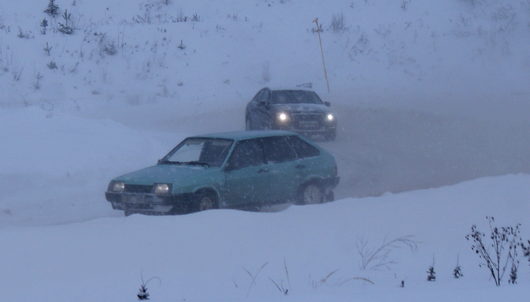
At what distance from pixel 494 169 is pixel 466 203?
23.7ft

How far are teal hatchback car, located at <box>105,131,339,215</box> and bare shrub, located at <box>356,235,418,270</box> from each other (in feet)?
Answer: 9.57

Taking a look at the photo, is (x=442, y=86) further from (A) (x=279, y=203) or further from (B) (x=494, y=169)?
(A) (x=279, y=203)

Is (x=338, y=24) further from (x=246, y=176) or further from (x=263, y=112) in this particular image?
(x=246, y=176)

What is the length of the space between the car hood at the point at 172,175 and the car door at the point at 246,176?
29 centimetres

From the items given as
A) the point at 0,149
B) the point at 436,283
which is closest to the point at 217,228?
the point at 436,283

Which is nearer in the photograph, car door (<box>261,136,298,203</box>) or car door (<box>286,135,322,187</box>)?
car door (<box>261,136,298,203</box>)

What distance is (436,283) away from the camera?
22.7ft

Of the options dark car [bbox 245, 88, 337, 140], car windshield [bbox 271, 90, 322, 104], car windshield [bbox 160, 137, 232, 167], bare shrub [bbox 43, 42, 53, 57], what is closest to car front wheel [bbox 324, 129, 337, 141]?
dark car [bbox 245, 88, 337, 140]

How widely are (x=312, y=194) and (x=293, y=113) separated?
8548 millimetres

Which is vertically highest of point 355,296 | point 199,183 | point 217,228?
point 199,183

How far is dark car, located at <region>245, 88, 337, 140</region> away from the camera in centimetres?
2062

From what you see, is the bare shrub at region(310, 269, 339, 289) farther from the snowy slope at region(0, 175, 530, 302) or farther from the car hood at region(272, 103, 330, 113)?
the car hood at region(272, 103, 330, 113)

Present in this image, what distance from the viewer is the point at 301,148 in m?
12.4

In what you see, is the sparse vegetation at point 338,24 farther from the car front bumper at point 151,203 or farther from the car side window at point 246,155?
the car front bumper at point 151,203
